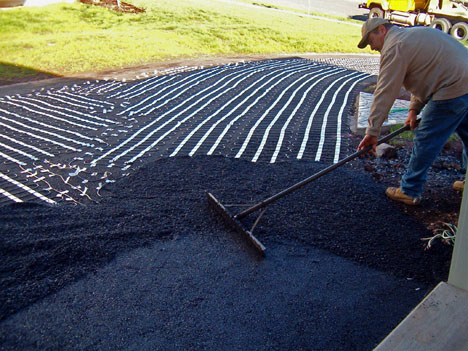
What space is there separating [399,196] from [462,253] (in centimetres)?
148

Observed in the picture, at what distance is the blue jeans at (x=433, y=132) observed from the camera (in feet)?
10.1

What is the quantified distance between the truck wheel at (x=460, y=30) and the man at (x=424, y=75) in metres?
13.2

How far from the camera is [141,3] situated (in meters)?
15.0

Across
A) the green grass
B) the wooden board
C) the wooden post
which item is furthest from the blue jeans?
the green grass

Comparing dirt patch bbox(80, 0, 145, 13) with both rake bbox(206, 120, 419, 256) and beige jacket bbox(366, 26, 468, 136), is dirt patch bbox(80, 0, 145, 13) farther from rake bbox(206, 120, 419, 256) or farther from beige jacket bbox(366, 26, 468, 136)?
beige jacket bbox(366, 26, 468, 136)

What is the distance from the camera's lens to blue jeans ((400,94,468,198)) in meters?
3.08

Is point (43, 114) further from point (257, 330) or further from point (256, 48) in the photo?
point (256, 48)

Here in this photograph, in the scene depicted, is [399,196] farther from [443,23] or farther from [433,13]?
[433,13]

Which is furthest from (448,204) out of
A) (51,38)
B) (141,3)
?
(141,3)

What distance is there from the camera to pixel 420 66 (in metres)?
2.99

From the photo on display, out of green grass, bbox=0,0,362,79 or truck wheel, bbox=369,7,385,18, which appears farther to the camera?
truck wheel, bbox=369,7,385,18

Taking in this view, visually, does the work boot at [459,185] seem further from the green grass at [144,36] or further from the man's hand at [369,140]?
the green grass at [144,36]

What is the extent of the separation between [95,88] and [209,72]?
2398mm

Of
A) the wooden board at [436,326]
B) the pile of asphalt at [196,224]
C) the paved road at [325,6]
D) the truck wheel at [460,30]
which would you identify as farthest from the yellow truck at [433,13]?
the wooden board at [436,326]
